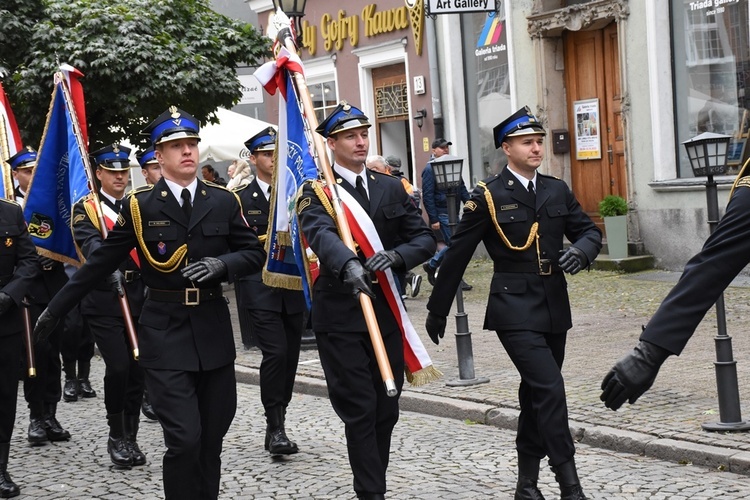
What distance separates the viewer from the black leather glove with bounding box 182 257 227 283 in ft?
18.3

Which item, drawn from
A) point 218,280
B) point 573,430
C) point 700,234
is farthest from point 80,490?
point 700,234

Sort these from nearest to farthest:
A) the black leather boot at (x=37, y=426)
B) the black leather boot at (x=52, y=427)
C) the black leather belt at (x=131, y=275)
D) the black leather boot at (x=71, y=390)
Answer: the black leather belt at (x=131, y=275), the black leather boot at (x=37, y=426), the black leather boot at (x=52, y=427), the black leather boot at (x=71, y=390)

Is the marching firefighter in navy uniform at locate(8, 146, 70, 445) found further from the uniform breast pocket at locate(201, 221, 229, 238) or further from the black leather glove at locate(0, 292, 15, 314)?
the uniform breast pocket at locate(201, 221, 229, 238)

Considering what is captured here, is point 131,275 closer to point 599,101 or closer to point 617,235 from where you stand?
point 617,235

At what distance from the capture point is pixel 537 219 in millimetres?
6156

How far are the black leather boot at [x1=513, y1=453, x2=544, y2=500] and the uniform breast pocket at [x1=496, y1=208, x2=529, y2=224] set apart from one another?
1.22 m

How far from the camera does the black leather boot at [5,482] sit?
7.07 meters

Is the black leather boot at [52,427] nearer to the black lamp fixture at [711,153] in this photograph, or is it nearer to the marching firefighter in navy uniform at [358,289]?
the marching firefighter in navy uniform at [358,289]

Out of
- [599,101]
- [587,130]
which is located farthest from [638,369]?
[587,130]

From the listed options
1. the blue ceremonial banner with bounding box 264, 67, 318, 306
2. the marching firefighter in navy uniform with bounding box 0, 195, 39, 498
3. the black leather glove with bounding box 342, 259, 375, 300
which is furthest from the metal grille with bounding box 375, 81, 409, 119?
the black leather glove with bounding box 342, 259, 375, 300

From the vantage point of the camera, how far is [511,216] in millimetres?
6121

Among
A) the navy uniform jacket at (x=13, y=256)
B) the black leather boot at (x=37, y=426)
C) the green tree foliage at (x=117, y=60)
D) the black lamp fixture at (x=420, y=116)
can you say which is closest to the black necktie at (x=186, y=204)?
the navy uniform jacket at (x=13, y=256)

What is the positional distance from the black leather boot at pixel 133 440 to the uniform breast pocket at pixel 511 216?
3.17 meters

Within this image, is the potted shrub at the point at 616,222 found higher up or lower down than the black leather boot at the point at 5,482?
higher up
